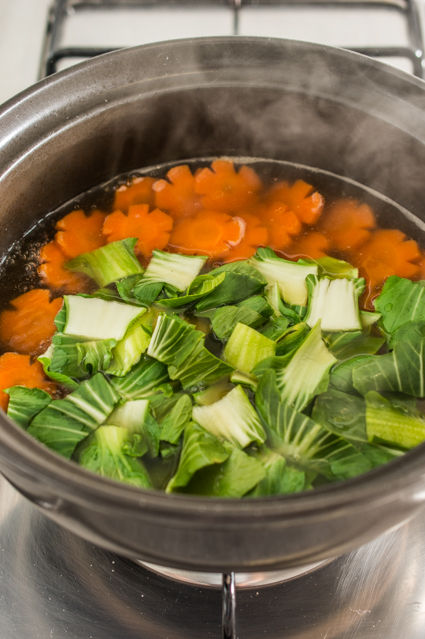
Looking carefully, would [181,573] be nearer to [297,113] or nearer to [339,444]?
[339,444]

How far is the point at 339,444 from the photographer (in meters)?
1.22

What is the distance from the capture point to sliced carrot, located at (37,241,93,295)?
1706mm

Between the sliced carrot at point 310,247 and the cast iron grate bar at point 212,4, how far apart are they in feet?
3.63

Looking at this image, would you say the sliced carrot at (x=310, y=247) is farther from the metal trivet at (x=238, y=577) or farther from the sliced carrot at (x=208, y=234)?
the metal trivet at (x=238, y=577)

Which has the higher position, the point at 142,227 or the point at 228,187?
the point at 228,187

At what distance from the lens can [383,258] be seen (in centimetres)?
175

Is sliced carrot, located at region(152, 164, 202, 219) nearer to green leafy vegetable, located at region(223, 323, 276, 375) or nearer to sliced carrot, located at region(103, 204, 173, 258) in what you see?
sliced carrot, located at region(103, 204, 173, 258)

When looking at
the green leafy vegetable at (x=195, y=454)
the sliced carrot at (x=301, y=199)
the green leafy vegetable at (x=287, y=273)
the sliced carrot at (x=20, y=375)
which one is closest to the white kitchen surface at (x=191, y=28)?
the sliced carrot at (x=301, y=199)

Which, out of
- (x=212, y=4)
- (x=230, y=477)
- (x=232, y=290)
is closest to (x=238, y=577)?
(x=230, y=477)

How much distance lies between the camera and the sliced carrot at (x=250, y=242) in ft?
5.80

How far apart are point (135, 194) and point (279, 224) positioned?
519mm

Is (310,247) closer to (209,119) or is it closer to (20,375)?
(209,119)

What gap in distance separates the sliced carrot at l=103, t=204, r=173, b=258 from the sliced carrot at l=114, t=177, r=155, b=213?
0.05 m

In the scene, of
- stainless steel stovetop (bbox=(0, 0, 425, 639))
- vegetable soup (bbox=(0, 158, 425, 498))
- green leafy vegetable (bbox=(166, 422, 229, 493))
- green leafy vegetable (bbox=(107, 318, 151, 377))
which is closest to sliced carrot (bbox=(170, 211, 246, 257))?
vegetable soup (bbox=(0, 158, 425, 498))
